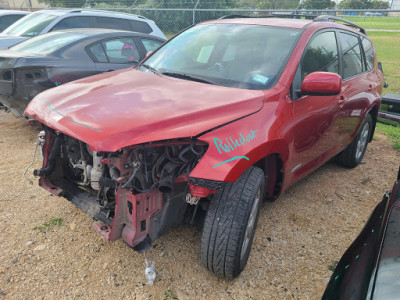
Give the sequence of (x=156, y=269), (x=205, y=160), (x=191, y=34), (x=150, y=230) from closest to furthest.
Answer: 1. (x=205, y=160)
2. (x=150, y=230)
3. (x=156, y=269)
4. (x=191, y=34)

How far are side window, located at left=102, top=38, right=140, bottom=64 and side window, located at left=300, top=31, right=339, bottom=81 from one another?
3281mm

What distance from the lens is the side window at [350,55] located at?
3.62 m

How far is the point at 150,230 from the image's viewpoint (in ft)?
7.14

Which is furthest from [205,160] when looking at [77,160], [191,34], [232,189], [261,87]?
[191,34]

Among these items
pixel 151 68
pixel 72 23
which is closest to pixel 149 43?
pixel 72 23

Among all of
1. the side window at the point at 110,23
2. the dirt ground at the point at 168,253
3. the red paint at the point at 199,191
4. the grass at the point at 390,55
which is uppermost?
the side window at the point at 110,23

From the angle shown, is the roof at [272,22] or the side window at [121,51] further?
the side window at [121,51]

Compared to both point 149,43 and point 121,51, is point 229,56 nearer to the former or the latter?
point 121,51

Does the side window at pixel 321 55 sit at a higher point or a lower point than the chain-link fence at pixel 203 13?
higher

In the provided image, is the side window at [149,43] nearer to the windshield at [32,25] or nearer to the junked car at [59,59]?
the junked car at [59,59]

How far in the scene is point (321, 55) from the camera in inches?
125

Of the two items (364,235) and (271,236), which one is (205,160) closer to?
(364,235)

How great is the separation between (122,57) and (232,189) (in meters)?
3.98

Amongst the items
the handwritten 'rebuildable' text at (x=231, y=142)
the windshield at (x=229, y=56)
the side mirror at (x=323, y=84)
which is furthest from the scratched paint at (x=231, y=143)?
the side mirror at (x=323, y=84)
